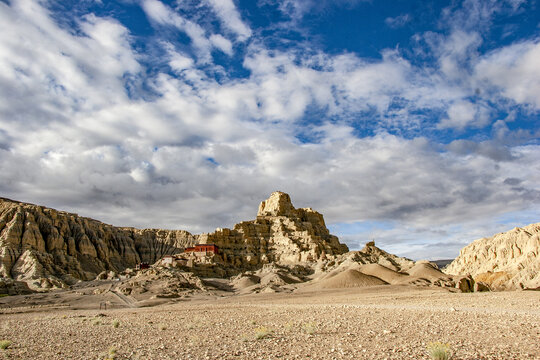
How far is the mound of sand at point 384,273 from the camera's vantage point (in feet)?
238

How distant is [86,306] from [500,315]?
52161 mm

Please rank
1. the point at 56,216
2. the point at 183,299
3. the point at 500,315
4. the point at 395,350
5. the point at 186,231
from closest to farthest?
the point at 395,350
the point at 500,315
the point at 183,299
the point at 56,216
the point at 186,231

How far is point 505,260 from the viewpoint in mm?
83688

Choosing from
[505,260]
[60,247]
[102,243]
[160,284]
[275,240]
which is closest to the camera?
[160,284]

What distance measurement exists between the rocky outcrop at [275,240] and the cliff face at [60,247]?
121 ft

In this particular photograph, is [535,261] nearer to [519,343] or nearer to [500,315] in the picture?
[500,315]

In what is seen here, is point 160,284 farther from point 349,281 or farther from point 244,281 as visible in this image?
point 349,281

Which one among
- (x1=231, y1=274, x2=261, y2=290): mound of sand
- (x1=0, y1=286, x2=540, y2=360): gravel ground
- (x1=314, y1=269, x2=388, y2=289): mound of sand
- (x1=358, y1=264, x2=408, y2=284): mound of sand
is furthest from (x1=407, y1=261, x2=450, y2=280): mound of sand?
(x1=0, y1=286, x2=540, y2=360): gravel ground

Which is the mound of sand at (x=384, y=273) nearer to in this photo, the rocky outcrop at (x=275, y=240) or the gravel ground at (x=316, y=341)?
the rocky outcrop at (x=275, y=240)

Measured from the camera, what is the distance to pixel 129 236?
519ft

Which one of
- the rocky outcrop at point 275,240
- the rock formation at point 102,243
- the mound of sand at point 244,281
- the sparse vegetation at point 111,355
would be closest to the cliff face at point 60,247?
the rock formation at point 102,243

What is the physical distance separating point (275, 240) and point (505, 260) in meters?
59.9

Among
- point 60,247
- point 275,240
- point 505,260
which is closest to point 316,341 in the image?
point 505,260

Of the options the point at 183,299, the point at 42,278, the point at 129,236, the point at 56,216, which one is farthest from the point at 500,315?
the point at 129,236
